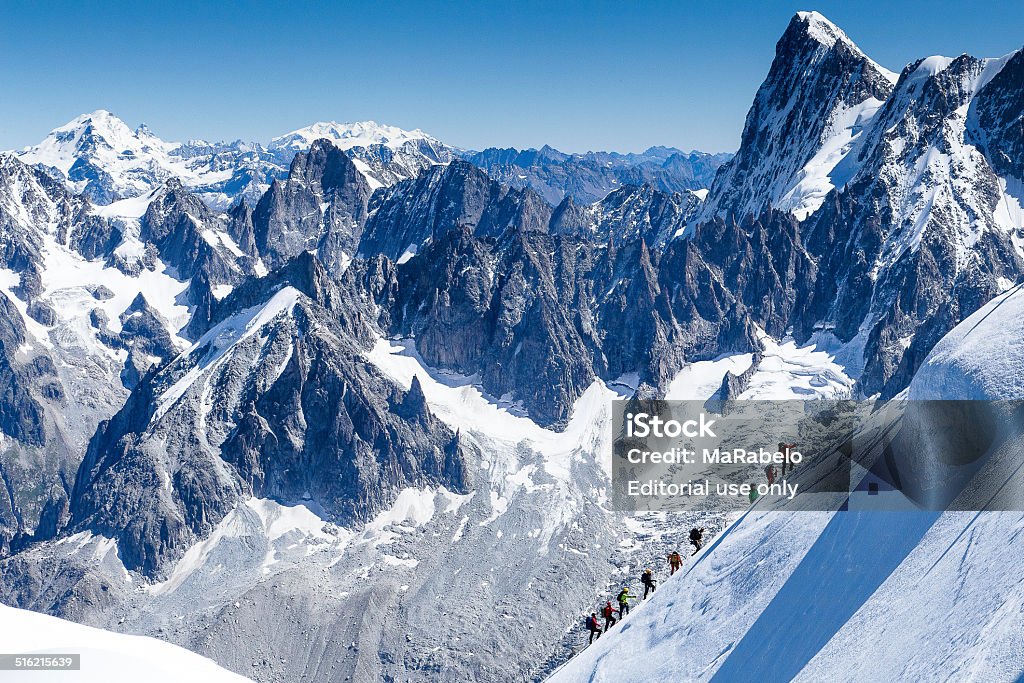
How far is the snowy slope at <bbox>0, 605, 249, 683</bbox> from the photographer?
2800 centimetres

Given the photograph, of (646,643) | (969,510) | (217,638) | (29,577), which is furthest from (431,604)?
(969,510)

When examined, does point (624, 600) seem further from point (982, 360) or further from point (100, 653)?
point (100, 653)

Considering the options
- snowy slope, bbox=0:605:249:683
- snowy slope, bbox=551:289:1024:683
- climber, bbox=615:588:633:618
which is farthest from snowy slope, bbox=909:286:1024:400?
snowy slope, bbox=0:605:249:683

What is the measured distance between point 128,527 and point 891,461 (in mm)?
185801

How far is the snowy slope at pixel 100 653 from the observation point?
1102 inches

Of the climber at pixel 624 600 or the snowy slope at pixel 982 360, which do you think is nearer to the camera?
the snowy slope at pixel 982 360

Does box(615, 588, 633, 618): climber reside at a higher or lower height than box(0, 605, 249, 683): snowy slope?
lower

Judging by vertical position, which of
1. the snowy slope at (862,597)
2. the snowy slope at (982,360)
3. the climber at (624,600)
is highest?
the snowy slope at (982,360)

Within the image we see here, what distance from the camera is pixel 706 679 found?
41.9 m

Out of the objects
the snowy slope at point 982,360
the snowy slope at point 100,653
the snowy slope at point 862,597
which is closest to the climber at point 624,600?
the snowy slope at point 862,597

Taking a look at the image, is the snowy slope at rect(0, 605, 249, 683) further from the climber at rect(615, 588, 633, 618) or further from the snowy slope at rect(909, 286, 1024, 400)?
the climber at rect(615, 588, 633, 618)

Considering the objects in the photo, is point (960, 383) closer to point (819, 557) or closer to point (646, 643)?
point (819, 557)

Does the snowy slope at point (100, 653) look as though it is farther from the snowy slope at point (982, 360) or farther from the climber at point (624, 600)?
the climber at point (624, 600)

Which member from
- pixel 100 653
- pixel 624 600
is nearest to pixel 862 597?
pixel 624 600
